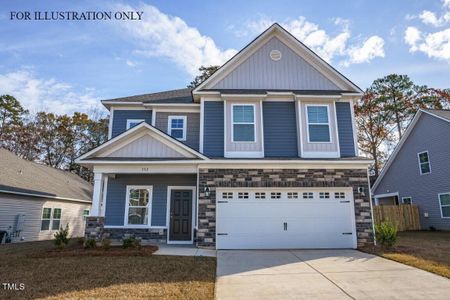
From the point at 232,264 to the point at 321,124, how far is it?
6579 mm

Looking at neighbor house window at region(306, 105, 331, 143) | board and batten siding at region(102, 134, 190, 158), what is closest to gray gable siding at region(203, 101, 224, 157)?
board and batten siding at region(102, 134, 190, 158)

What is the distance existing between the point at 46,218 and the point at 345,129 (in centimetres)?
1625

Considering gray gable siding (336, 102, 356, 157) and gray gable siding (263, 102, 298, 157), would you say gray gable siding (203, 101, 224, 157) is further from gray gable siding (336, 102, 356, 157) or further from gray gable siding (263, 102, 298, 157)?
gray gable siding (336, 102, 356, 157)

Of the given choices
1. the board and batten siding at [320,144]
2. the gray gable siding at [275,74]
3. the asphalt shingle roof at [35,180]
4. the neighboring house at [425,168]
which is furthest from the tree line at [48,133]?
the neighboring house at [425,168]

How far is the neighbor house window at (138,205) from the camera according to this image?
461 inches

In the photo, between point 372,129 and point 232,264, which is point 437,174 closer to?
point 372,129

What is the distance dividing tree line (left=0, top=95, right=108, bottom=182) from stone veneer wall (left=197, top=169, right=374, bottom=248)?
2262cm

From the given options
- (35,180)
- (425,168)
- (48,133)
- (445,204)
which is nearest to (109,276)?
(35,180)

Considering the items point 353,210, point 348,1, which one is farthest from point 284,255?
point 348,1

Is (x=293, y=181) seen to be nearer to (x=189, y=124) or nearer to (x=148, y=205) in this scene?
(x=189, y=124)

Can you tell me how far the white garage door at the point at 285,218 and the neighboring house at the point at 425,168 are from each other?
30.6ft

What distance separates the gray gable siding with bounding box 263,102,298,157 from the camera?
1138 centimetres

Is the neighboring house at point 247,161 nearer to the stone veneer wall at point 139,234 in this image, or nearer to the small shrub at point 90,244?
the stone veneer wall at point 139,234

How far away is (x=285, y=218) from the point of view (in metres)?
10.4
